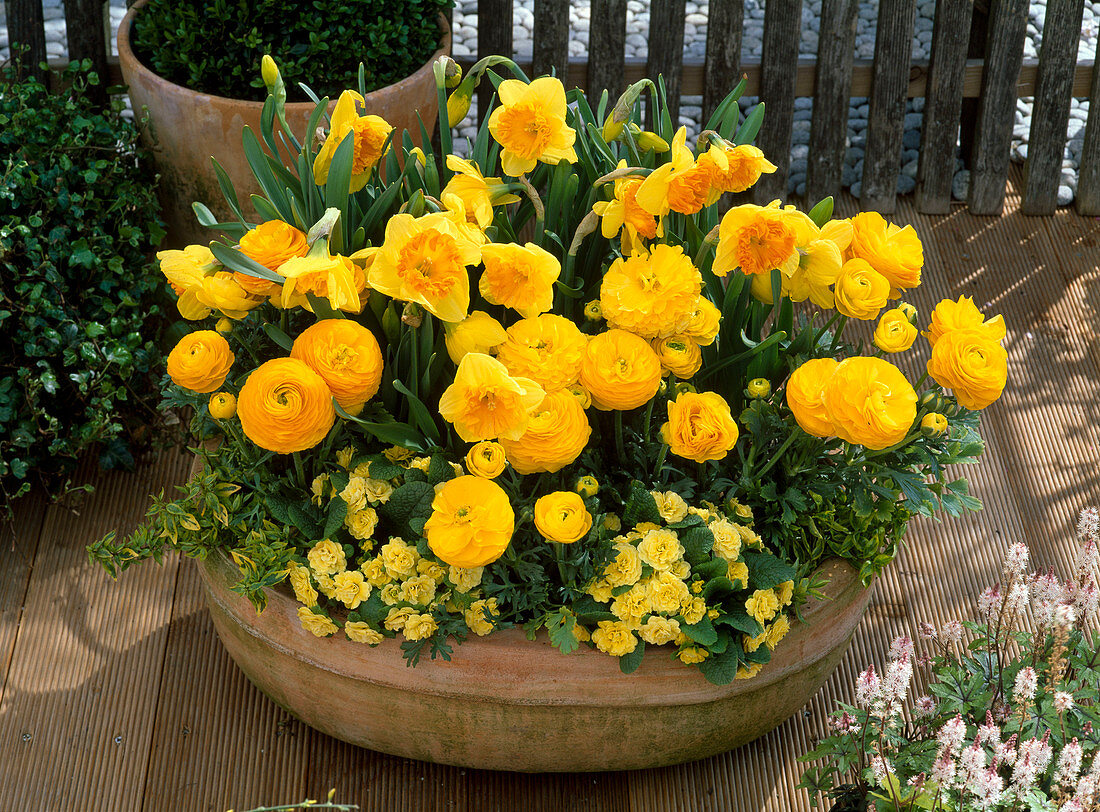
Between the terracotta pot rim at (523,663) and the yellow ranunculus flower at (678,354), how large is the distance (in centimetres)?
37

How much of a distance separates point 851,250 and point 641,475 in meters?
0.41

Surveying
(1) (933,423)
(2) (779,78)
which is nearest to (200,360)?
(1) (933,423)

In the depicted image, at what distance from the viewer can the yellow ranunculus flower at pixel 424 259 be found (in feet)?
3.84

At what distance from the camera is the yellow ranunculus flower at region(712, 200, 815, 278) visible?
1.20 m

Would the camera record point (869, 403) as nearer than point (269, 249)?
Yes

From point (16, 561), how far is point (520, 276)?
1.26 m

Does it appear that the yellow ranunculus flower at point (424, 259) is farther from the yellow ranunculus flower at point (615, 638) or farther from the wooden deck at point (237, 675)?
the wooden deck at point (237, 675)

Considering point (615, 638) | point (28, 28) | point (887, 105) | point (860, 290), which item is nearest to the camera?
point (860, 290)

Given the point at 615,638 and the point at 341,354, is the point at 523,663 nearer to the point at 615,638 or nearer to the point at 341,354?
the point at 615,638

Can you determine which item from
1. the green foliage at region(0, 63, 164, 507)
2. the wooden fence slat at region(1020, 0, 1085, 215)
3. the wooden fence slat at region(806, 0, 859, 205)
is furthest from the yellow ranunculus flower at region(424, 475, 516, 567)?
the wooden fence slat at region(1020, 0, 1085, 215)

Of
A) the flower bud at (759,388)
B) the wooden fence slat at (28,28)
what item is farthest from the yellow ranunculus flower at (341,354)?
the wooden fence slat at (28,28)

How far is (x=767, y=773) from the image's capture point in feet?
5.52

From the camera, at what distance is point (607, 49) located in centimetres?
260

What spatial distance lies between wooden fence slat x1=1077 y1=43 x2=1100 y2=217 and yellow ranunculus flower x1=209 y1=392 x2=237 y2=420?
2.29 meters
